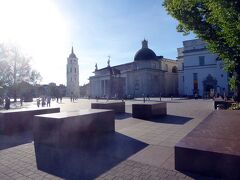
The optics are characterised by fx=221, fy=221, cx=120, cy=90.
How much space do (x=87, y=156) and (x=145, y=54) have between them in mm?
70975

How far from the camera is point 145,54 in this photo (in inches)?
2972

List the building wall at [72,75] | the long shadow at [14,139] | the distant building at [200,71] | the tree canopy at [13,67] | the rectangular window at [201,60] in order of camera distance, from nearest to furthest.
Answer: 1. the long shadow at [14,139]
2. the tree canopy at [13,67]
3. the distant building at [200,71]
4. the rectangular window at [201,60]
5. the building wall at [72,75]

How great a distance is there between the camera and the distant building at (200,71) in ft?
185

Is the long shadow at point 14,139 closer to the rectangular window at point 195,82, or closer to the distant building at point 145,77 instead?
the rectangular window at point 195,82

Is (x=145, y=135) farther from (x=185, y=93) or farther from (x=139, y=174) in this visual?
(x=185, y=93)

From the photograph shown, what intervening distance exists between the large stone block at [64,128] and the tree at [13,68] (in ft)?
107

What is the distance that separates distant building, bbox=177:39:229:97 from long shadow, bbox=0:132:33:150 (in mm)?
52454

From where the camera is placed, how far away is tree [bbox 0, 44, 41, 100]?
38181mm

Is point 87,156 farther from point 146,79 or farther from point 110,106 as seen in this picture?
point 146,79

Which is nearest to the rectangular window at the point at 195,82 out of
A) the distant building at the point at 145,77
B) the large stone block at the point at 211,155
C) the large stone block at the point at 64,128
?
the distant building at the point at 145,77

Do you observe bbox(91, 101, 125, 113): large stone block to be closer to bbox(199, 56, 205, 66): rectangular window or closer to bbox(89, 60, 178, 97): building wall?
bbox(199, 56, 205, 66): rectangular window

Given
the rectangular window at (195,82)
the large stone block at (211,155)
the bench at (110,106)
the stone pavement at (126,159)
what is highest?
the rectangular window at (195,82)

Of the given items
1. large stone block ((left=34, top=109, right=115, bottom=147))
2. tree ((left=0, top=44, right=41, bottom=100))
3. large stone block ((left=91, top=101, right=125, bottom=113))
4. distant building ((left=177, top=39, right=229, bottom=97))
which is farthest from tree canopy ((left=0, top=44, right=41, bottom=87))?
distant building ((left=177, top=39, right=229, bottom=97))

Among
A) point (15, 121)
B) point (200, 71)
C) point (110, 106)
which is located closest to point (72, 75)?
point (200, 71)
